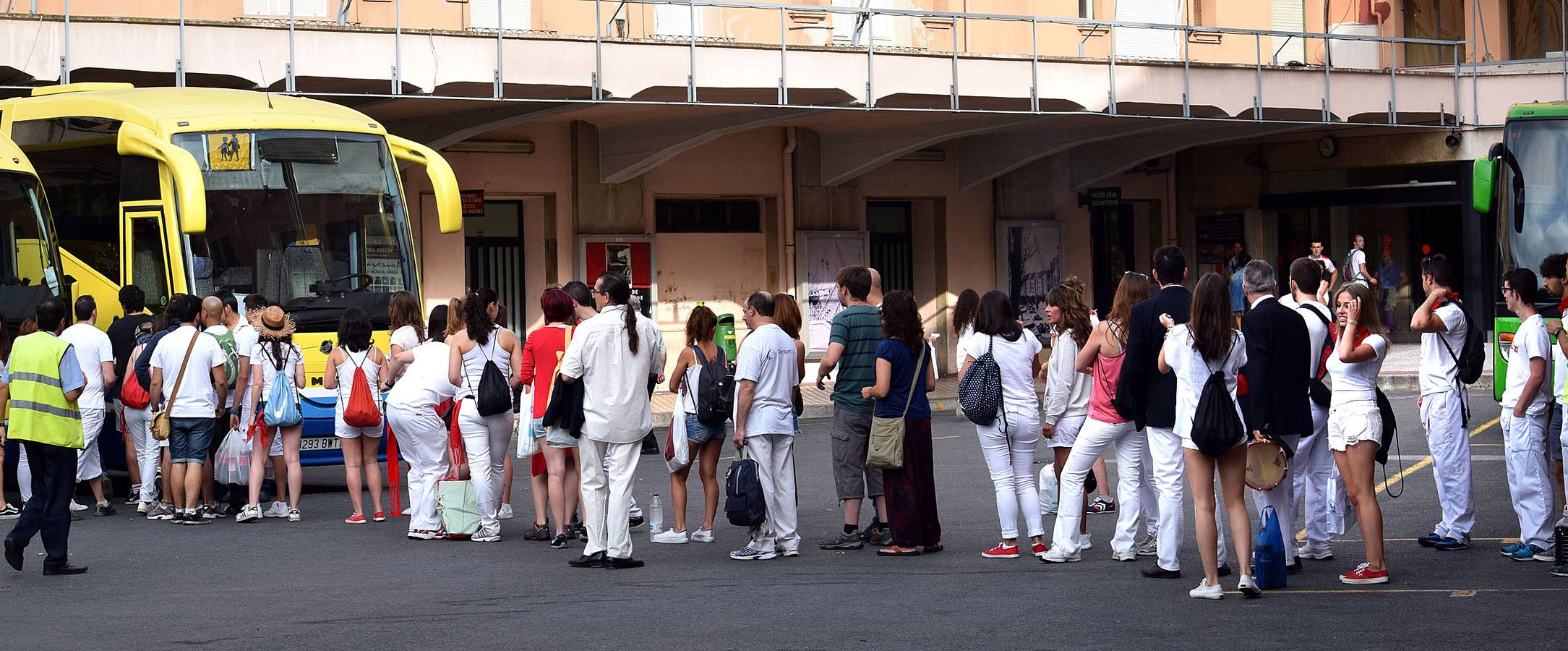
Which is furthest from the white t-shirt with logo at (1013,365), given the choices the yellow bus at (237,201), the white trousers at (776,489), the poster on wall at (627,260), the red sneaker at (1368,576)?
the poster on wall at (627,260)

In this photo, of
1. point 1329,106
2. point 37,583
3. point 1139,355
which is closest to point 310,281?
point 37,583

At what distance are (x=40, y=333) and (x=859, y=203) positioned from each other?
16518 millimetres

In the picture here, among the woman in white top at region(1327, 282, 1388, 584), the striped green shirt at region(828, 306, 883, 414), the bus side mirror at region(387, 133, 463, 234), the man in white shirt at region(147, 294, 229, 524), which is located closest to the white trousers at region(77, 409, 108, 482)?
the man in white shirt at region(147, 294, 229, 524)

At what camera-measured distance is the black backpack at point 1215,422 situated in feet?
26.2

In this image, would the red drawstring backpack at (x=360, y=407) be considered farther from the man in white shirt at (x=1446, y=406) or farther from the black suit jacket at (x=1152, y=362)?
the man in white shirt at (x=1446, y=406)

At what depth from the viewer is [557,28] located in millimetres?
20594

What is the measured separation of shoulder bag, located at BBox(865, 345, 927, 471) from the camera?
9.62 m

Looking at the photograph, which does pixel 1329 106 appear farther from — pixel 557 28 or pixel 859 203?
pixel 557 28

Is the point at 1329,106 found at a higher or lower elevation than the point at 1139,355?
higher

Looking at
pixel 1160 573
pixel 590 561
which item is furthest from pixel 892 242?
pixel 1160 573

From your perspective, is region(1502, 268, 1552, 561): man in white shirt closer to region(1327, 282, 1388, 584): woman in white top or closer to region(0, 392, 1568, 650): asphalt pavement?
region(0, 392, 1568, 650): asphalt pavement

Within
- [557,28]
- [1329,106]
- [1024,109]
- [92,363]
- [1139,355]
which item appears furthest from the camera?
[1329,106]

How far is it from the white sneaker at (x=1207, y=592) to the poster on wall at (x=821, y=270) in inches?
649

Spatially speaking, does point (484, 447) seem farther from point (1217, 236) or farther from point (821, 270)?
point (1217, 236)
